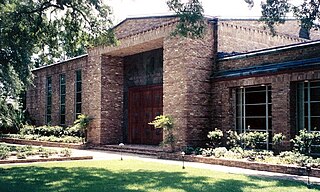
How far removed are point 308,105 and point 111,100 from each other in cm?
1216

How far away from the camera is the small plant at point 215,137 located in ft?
54.3

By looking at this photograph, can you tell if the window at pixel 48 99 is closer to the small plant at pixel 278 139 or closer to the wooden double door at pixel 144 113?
the wooden double door at pixel 144 113

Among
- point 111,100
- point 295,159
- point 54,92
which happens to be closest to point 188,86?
point 295,159

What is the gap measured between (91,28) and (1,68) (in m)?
10.8

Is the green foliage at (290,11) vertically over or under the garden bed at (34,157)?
over

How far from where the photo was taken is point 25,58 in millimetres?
23984

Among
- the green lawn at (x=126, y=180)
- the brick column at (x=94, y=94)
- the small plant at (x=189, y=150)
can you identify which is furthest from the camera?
the brick column at (x=94, y=94)

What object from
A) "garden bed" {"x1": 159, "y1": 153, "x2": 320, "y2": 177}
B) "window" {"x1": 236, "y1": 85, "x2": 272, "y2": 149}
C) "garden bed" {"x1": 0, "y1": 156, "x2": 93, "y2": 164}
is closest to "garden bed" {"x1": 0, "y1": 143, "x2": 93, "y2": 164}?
"garden bed" {"x1": 0, "y1": 156, "x2": 93, "y2": 164}

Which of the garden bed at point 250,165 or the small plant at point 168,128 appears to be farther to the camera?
the small plant at point 168,128

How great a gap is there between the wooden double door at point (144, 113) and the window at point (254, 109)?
5.63m

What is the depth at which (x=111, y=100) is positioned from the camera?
23703 mm

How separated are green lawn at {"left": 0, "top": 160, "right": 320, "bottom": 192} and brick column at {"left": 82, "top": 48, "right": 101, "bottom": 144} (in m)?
9.38

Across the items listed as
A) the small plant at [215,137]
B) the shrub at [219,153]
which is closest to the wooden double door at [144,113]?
the small plant at [215,137]

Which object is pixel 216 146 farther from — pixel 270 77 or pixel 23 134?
pixel 23 134
